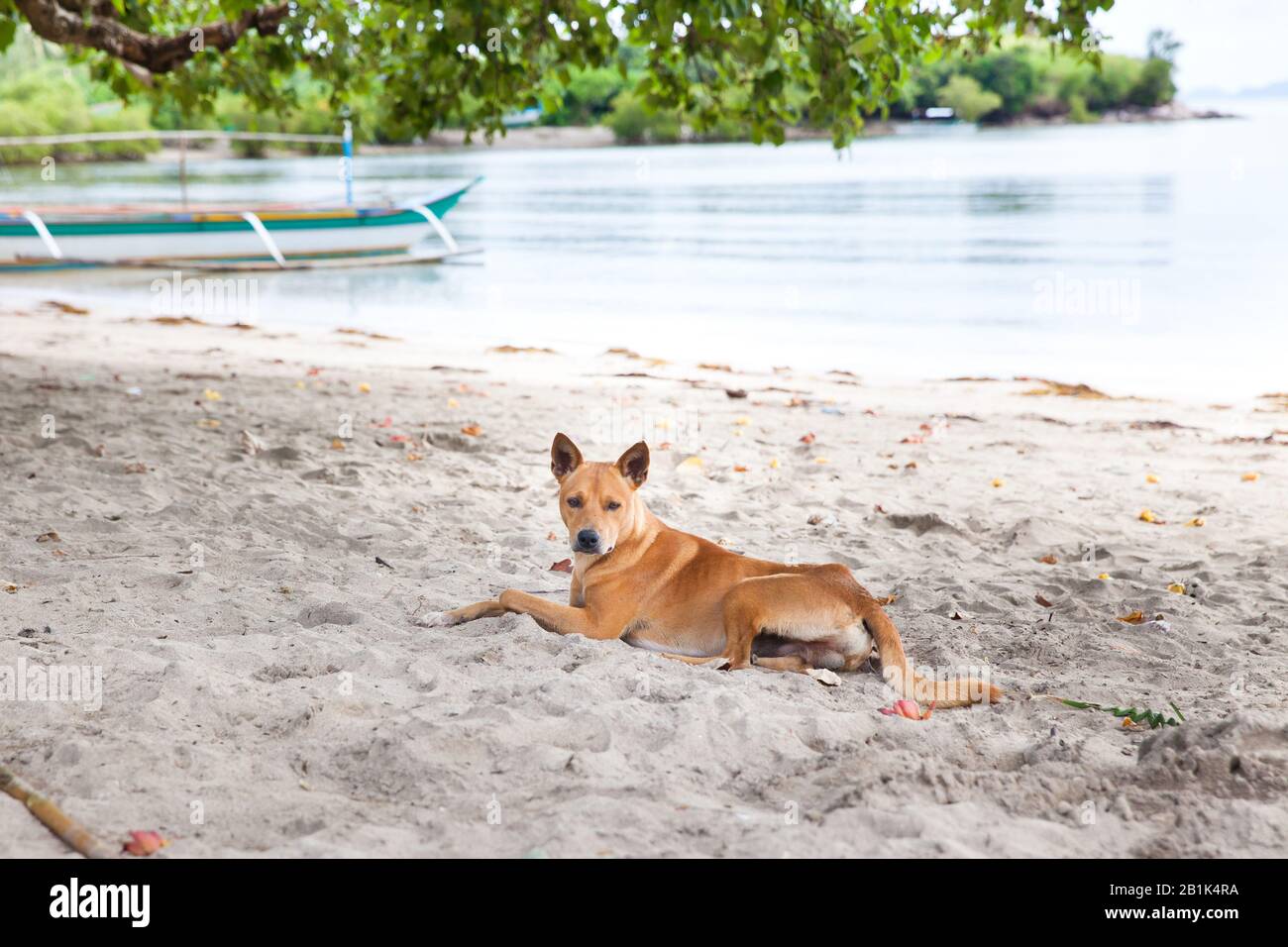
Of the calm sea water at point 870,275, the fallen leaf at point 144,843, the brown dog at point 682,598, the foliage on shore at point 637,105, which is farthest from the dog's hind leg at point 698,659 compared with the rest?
the foliage on shore at point 637,105

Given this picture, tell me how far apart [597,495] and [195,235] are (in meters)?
24.7

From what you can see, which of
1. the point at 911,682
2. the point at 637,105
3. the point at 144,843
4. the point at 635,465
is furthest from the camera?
the point at 637,105

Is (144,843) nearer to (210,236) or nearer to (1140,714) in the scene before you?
(1140,714)

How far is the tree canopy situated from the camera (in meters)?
8.43

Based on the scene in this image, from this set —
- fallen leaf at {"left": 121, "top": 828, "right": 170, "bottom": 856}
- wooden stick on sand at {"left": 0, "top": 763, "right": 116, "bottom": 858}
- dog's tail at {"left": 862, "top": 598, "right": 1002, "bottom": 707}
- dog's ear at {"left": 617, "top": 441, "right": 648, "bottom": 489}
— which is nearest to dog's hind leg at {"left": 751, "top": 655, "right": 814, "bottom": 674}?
dog's tail at {"left": 862, "top": 598, "right": 1002, "bottom": 707}

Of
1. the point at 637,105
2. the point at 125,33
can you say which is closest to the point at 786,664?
the point at 125,33

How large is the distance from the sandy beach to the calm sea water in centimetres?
652

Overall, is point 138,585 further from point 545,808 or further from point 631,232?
point 631,232

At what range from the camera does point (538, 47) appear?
1012 centimetres

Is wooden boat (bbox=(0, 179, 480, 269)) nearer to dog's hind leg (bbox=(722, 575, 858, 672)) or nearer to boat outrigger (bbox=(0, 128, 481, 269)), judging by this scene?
boat outrigger (bbox=(0, 128, 481, 269))

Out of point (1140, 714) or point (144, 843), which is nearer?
point (144, 843)

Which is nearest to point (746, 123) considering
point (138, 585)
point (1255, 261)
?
point (138, 585)

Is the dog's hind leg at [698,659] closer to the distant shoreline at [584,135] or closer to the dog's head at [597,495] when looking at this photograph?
the dog's head at [597,495]
